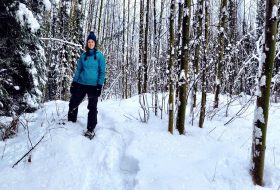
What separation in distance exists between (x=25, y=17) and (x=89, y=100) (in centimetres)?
189

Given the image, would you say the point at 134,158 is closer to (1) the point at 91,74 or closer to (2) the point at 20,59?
(1) the point at 91,74

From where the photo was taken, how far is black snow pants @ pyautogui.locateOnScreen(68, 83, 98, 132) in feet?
22.0

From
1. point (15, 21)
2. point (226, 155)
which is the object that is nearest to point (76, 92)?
point (15, 21)

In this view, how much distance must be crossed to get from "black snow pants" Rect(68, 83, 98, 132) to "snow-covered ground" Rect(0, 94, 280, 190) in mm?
225

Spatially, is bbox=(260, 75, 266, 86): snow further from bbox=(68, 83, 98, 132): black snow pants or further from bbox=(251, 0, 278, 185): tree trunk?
bbox=(68, 83, 98, 132): black snow pants

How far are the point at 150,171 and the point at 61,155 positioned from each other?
1.49 metres

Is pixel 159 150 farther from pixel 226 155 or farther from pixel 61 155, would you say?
pixel 61 155

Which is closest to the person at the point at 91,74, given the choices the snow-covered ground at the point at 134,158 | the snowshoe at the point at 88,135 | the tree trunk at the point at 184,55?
the snowshoe at the point at 88,135

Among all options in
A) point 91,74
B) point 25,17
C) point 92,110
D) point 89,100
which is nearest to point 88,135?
point 92,110

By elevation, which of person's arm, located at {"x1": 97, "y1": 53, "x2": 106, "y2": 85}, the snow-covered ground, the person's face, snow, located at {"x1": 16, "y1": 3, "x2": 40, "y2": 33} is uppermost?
snow, located at {"x1": 16, "y1": 3, "x2": 40, "y2": 33}

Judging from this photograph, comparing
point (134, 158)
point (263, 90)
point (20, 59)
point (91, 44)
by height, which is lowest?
point (134, 158)

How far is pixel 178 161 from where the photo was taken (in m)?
5.14

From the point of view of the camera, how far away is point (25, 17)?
20.4 ft

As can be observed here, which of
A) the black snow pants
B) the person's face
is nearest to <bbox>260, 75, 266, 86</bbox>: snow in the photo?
the black snow pants
